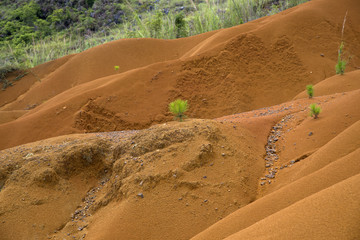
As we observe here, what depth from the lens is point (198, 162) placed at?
2.81 metres

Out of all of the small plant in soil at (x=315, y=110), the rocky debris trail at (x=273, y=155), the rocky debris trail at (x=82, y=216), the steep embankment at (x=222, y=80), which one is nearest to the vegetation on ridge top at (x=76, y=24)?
the steep embankment at (x=222, y=80)

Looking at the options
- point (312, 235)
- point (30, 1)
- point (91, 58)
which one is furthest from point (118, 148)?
point (30, 1)

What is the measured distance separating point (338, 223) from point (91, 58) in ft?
36.1

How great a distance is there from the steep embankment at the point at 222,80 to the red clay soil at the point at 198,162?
0.03m

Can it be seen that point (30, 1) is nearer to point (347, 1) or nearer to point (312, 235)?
point (347, 1)

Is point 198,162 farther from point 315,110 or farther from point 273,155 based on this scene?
point 315,110

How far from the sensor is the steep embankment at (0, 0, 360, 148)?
690cm

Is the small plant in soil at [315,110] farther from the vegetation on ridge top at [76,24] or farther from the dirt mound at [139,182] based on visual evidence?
the vegetation on ridge top at [76,24]

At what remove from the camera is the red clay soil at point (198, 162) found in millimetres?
1901

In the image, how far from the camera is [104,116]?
22.9 feet

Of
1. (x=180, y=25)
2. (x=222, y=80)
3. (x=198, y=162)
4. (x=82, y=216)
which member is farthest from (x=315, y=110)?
(x=180, y=25)

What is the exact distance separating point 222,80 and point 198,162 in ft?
15.6

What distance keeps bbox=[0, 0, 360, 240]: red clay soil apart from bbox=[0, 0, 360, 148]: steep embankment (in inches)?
1.3

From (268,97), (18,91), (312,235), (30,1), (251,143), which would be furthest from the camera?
(30,1)
